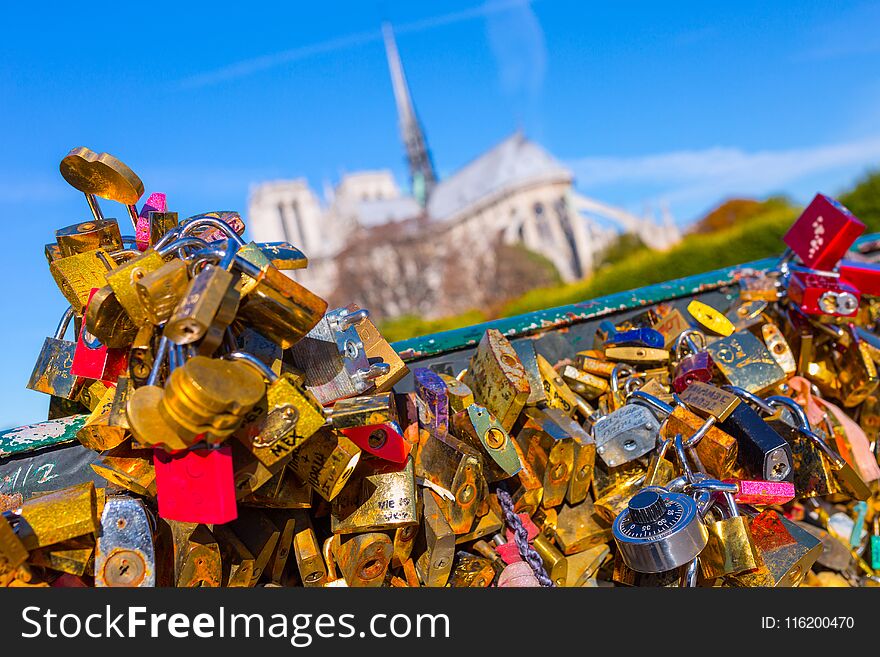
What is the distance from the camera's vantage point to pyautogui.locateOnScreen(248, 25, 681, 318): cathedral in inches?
1390

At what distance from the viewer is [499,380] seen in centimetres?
150

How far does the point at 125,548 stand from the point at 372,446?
15.8 inches

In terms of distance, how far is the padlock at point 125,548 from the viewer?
109 cm

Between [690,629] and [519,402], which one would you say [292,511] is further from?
[690,629]

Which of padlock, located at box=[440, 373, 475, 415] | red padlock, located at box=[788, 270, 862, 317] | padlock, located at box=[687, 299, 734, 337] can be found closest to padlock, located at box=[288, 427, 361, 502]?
padlock, located at box=[440, 373, 475, 415]

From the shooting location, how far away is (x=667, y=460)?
155cm

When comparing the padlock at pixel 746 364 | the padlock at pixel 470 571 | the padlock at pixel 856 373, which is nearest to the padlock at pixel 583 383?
the padlock at pixel 746 364

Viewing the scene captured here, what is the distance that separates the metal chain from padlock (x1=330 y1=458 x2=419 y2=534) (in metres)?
0.24

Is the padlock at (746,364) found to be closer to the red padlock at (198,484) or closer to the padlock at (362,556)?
the padlock at (362,556)

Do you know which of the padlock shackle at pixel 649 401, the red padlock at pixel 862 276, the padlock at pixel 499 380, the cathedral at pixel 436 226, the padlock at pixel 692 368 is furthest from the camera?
the cathedral at pixel 436 226

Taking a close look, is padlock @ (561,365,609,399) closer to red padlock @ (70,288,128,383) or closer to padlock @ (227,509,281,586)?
padlock @ (227,509,281,586)

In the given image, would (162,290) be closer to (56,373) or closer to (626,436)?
(56,373)

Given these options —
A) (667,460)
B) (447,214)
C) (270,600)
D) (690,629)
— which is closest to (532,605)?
(690,629)

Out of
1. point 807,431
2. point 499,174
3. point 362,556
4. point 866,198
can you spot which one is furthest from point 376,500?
point 499,174
